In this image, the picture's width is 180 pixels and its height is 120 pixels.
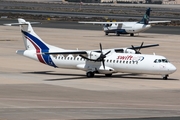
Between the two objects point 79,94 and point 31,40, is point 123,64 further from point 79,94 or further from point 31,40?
point 31,40

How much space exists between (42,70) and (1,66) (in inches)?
171

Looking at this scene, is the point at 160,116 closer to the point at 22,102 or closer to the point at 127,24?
the point at 22,102

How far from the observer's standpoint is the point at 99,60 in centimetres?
4544

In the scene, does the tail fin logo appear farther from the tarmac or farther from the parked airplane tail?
the tarmac

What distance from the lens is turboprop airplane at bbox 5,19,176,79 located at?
144 feet

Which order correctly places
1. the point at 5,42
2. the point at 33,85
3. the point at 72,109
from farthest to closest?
the point at 5,42 → the point at 33,85 → the point at 72,109

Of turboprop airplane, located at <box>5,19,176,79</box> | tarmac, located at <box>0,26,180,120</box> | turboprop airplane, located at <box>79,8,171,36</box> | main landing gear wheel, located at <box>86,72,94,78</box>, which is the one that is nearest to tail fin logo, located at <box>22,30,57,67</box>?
turboprop airplane, located at <box>5,19,176,79</box>

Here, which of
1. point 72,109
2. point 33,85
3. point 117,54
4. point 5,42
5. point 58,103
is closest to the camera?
point 72,109

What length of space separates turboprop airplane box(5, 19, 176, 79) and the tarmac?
825 mm

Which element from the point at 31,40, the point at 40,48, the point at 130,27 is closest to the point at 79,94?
the point at 40,48

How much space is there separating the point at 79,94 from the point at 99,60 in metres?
9.08

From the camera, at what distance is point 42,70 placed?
166ft

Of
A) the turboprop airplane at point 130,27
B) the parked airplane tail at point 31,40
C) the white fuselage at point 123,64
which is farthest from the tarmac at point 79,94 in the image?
the turboprop airplane at point 130,27

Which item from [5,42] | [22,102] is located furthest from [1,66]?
[5,42]
